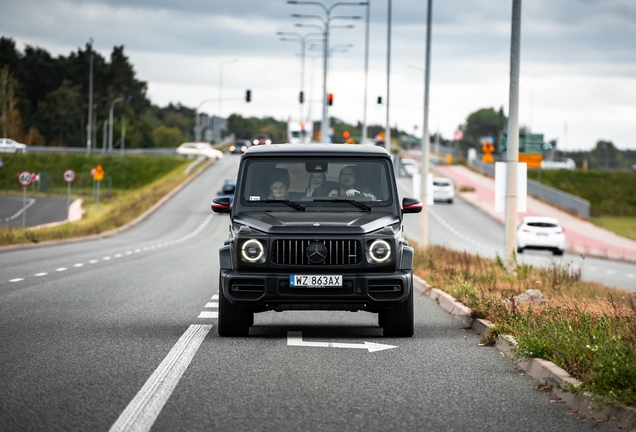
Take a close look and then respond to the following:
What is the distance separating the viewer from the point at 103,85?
15062 cm

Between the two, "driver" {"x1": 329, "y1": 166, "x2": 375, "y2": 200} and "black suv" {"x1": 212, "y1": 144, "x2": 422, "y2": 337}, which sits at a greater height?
"driver" {"x1": 329, "y1": 166, "x2": 375, "y2": 200}

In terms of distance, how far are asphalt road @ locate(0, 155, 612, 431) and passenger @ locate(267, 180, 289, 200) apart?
5.04 feet

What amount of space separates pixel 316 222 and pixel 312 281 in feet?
2.07

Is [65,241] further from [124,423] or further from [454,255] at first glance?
[124,423]

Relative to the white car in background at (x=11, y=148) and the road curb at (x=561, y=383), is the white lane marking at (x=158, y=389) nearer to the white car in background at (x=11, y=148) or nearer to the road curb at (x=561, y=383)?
the road curb at (x=561, y=383)

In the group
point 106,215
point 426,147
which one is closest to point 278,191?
point 426,147

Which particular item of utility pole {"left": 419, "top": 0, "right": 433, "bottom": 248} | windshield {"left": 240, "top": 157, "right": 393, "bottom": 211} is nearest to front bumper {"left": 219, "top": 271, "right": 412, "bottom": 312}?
windshield {"left": 240, "top": 157, "right": 393, "bottom": 211}

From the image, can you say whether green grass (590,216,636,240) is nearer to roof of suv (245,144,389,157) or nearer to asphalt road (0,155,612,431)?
asphalt road (0,155,612,431)

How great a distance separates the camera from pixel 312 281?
11.6 m

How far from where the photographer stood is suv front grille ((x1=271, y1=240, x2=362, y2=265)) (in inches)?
458

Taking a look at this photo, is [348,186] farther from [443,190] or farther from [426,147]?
[443,190]

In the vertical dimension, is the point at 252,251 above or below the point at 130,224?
A: above

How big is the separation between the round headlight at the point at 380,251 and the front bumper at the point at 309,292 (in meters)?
0.17

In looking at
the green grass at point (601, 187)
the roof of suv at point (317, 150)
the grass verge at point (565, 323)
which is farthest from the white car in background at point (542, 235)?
the green grass at point (601, 187)
